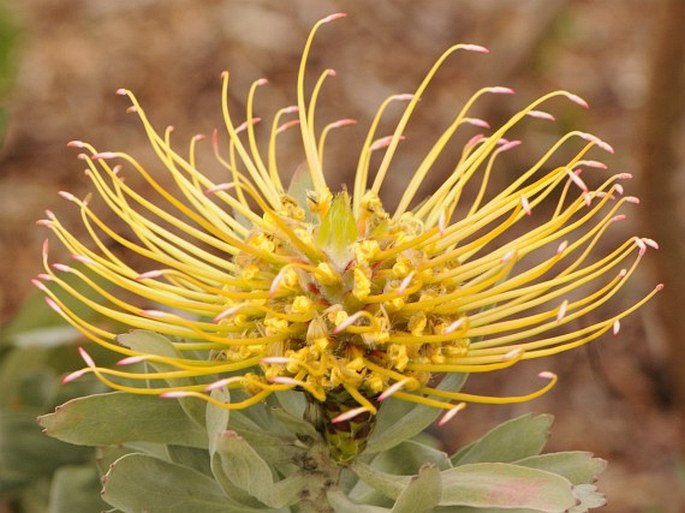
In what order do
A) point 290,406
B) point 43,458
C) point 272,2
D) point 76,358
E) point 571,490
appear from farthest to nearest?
point 272,2
point 76,358
point 43,458
point 290,406
point 571,490

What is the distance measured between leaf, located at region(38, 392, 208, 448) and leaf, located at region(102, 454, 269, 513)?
3cm

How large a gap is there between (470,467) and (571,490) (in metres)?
0.13

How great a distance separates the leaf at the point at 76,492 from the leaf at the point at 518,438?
1.70 ft

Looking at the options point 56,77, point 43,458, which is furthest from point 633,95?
point 43,458

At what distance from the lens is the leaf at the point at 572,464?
3.81 ft

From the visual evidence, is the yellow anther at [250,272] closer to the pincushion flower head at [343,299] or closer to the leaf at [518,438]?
the pincushion flower head at [343,299]

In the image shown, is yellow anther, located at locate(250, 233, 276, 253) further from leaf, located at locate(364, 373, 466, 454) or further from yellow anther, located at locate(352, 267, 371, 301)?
leaf, located at locate(364, 373, 466, 454)

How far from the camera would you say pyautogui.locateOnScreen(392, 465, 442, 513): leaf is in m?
1.01

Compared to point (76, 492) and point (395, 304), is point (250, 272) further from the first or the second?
point (76, 492)

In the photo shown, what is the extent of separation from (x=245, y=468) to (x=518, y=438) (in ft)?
1.13

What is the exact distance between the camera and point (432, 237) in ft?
3.73

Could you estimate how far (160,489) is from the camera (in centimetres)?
113

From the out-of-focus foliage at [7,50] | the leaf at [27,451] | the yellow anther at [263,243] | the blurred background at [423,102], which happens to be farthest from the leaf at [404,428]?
the out-of-focus foliage at [7,50]

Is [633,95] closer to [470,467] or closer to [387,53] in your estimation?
[387,53]
